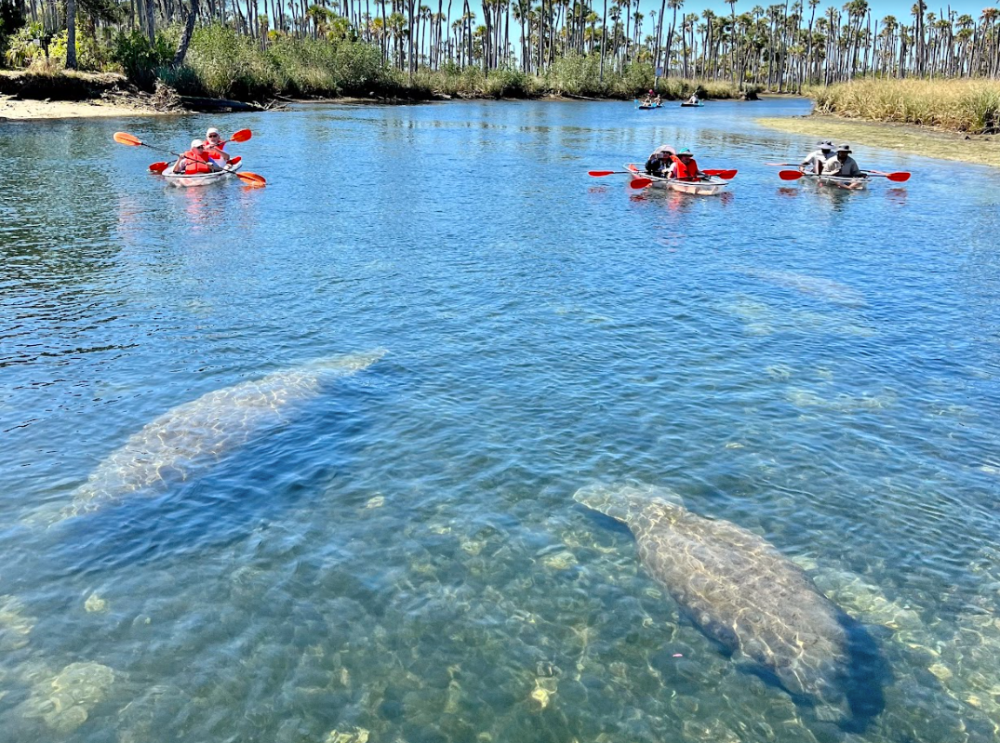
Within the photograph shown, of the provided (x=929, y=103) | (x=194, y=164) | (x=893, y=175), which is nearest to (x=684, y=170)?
(x=893, y=175)

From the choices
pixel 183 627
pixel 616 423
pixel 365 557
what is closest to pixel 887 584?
pixel 616 423

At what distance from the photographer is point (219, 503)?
7.68 metres

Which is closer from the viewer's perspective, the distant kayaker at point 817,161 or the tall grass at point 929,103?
the distant kayaker at point 817,161

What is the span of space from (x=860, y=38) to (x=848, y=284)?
178512 millimetres

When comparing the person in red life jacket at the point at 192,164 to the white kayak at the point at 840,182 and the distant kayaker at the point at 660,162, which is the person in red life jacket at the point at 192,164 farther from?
the white kayak at the point at 840,182

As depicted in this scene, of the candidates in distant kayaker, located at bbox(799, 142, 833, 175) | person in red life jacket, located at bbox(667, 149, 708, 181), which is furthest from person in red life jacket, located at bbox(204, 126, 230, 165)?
distant kayaker, located at bbox(799, 142, 833, 175)

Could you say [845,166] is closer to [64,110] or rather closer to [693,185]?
[693,185]

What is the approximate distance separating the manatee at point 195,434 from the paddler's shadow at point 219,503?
14cm

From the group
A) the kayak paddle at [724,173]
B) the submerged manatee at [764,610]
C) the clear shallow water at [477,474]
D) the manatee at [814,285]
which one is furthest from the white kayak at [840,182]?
the submerged manatee at [764,610]

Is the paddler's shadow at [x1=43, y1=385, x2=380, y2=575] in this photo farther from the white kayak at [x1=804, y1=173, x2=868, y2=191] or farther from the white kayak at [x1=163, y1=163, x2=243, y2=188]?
the white kayak at [x1=804, y1=173, x2=868, y2=191]

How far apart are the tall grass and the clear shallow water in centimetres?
2660

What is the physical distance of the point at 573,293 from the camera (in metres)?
15.0

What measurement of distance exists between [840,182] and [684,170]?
5.86 meters

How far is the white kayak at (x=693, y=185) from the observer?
82.4ft
